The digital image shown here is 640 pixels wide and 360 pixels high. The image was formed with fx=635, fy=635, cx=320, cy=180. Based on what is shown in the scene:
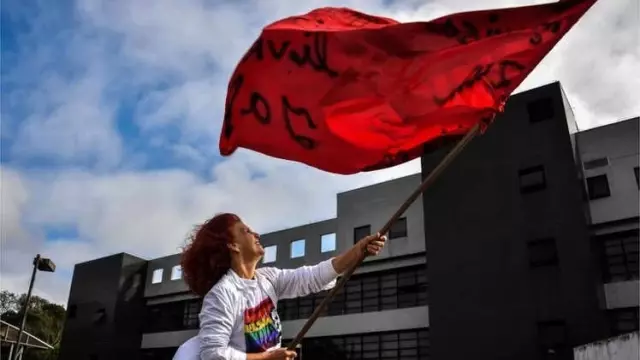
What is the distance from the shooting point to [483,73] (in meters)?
4.06

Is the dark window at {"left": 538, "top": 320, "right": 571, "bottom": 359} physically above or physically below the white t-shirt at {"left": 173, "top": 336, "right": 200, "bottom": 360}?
above

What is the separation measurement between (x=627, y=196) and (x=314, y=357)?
43.3 ft

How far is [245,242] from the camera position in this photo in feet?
11.0

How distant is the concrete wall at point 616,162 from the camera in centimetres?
1995

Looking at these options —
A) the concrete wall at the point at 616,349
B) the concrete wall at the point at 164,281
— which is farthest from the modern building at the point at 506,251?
the concrete wall at the point at 164,281

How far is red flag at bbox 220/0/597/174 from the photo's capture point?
384 centimetres

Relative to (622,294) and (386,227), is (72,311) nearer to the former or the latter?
(622,294)

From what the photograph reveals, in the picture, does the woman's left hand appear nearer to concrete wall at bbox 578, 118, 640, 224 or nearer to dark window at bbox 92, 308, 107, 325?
concrete wall at bbox 578, 118, 640, 224

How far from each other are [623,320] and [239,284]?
62.0 ft

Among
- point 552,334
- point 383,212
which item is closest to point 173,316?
point 383,212

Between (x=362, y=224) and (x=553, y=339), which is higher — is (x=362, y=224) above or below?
above

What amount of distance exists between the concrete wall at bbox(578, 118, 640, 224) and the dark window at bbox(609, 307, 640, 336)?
284cm

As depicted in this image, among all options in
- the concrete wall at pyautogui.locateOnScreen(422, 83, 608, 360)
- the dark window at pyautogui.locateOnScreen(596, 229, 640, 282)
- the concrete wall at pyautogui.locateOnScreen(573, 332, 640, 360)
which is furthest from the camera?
the dark window at pyautogui.locateOnScreen(596, 229, 640, 282)

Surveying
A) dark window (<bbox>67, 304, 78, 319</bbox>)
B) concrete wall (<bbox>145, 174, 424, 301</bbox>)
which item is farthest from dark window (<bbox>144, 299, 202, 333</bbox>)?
concrete wall (<bbox>145, 174, 424, 301</bbox>)
